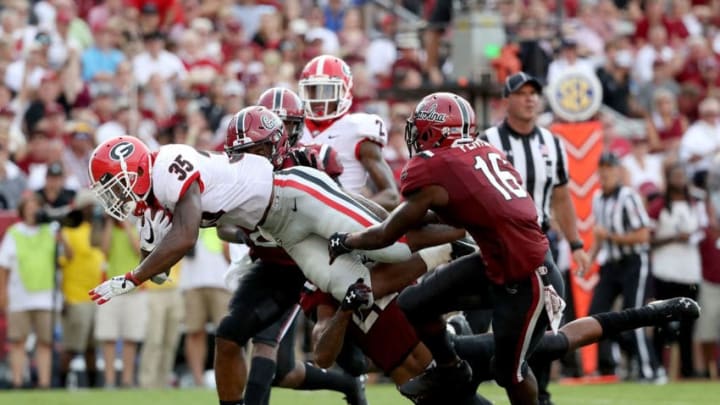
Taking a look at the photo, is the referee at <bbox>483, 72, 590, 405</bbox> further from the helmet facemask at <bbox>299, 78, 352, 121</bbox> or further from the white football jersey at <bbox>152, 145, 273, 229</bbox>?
the white football jersey at <bbox>152, 145, 273, 229</bbox>

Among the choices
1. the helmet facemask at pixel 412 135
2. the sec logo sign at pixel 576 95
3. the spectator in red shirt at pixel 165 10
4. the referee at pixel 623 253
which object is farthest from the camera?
the spectator in red shirt at pixel 165 10

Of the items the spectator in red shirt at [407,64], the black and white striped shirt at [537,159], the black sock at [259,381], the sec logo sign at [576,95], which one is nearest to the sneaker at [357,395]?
the black sock at [259,381]

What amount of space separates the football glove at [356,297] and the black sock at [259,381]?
3.27 feet

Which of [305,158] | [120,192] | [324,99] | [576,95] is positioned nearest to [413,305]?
[305,158]

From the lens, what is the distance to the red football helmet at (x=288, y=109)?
25.8ft

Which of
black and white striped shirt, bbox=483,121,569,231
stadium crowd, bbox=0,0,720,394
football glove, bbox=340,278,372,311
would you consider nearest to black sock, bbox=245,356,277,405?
football glove, bbox=340,278,372,311

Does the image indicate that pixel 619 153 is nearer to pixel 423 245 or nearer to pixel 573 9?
pixel 573 9

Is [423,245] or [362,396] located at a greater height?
[423,245]

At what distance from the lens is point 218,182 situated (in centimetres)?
677

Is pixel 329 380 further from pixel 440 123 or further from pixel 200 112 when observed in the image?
pixel 200 112

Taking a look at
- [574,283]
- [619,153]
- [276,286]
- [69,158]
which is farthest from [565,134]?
[276,286]

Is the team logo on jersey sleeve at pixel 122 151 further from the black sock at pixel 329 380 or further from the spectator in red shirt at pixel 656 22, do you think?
the spectator in red shirt at pixel 656 22

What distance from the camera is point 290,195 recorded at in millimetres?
6871

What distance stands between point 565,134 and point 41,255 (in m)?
4.57
